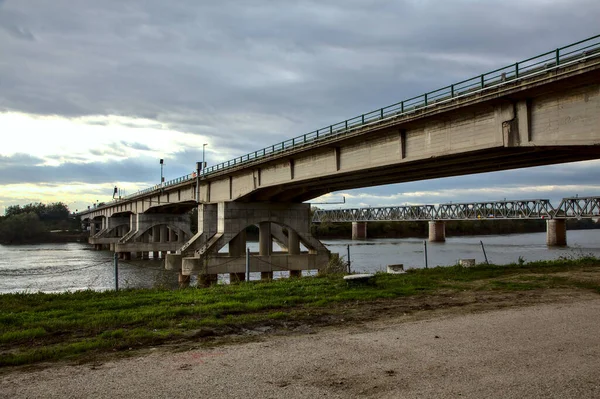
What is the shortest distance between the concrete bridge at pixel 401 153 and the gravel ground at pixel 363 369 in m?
9.84

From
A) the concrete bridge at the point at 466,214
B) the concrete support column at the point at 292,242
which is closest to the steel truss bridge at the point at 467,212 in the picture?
the concrete bridge at the point at 466,214

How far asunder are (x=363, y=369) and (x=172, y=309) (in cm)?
596

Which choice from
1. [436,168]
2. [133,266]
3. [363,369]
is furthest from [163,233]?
[363,369]

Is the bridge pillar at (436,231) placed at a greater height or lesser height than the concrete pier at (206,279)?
greater

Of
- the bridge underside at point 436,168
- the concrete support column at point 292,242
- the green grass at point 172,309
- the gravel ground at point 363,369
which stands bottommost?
the gravel ground at point 363,369

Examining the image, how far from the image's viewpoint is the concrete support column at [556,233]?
81188 millimetres

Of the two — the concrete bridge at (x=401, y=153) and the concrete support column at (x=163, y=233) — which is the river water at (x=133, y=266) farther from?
the concrete support column at (x=163, y=233)

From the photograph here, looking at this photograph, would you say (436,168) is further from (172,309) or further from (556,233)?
(556,233)

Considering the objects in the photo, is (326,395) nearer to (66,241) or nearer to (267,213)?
(267,213)

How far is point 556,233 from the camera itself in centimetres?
8362

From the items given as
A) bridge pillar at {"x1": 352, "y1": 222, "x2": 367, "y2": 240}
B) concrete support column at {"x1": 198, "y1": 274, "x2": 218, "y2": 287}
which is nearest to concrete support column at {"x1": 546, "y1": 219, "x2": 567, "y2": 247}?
bridge pillar at {"x1": 352, "y1": 222, "x2": 367, "y2": 240}

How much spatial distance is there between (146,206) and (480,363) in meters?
69.6

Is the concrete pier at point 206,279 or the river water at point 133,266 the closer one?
the concrete pier at point 206,279

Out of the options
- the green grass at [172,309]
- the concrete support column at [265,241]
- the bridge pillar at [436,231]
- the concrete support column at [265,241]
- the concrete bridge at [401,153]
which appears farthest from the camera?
the bridge pillar at [436,231]
